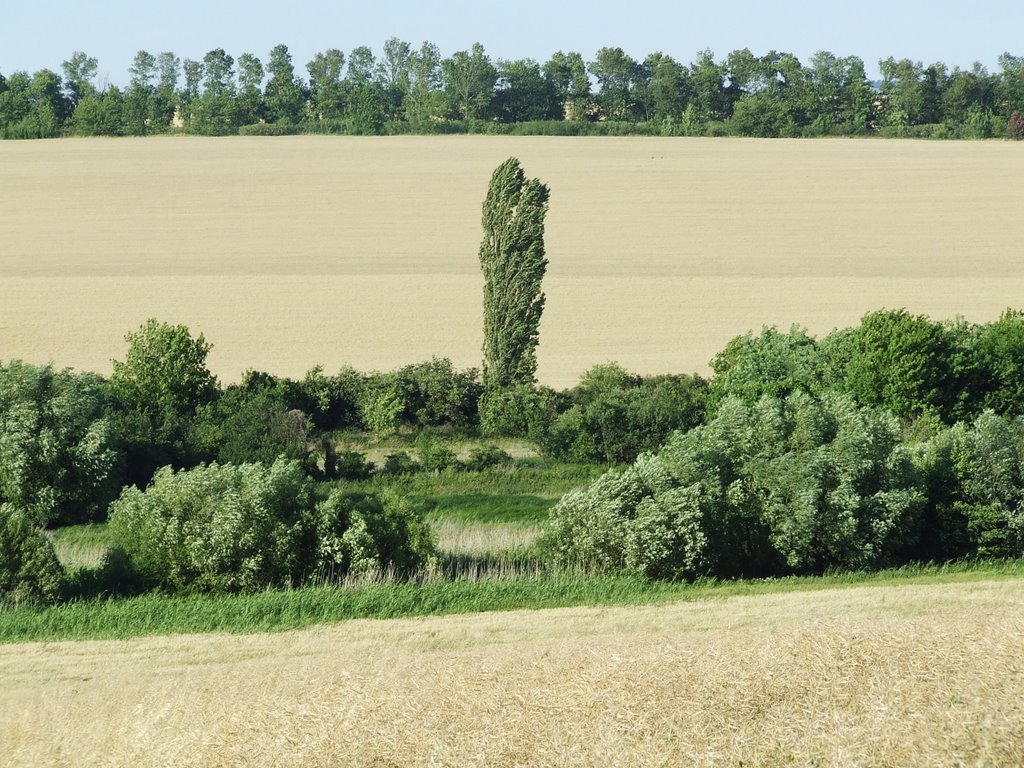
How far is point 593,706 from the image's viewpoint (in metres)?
14.6

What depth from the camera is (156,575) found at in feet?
83.4

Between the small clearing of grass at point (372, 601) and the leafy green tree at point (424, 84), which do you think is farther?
the leafy green tree at point (424, 84)

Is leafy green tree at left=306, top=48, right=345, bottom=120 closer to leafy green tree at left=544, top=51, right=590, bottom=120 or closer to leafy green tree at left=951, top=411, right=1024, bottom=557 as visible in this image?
leafy green tree at left=544, top=51, right=590, bottom=120

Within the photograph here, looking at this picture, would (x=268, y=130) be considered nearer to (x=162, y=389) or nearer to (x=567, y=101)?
(x=567, y=101)

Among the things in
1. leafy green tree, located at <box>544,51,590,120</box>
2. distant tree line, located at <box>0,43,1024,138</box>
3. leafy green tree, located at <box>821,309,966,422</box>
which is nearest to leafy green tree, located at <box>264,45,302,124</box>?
distant tree line, located at <box>0,43,1024,138</box>

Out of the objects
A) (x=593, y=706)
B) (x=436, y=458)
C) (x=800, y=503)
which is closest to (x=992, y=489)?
(x=800, y=503)

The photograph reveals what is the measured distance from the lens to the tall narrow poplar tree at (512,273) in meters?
42.1

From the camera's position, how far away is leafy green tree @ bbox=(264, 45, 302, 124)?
10844 centimetres

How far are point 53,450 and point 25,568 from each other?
10.5 m

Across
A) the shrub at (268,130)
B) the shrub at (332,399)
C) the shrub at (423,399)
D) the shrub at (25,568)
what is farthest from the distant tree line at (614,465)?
the shrub at (268,130)

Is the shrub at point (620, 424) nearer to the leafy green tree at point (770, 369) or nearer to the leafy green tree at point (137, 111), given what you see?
the leafy green tree at point (770, 369)

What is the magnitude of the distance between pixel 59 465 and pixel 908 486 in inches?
872

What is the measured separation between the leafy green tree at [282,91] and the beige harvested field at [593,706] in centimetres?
9219

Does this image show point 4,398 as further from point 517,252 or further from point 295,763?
point 295,763
